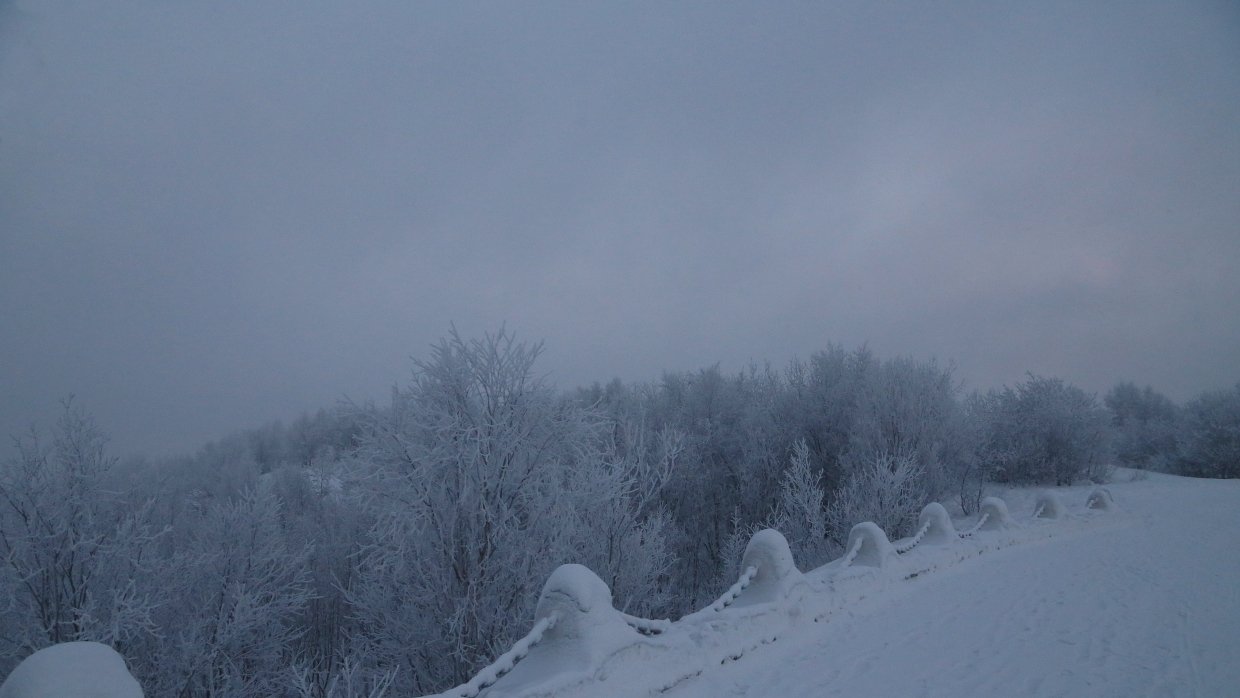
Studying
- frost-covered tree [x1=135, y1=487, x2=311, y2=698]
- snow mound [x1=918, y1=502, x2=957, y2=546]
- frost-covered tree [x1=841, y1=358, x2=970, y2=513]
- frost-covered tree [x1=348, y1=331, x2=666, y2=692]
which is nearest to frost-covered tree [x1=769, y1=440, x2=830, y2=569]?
frost-covered tree [x1=841, y1=358, x2=970, y2=513]

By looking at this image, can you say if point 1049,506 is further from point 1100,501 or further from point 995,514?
point 1100,501

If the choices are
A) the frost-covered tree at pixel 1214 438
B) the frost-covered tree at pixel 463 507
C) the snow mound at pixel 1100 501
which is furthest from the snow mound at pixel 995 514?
the frost-covered tree at pixel 1214 438

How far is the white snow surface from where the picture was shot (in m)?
4.46

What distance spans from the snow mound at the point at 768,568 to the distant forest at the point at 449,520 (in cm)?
322

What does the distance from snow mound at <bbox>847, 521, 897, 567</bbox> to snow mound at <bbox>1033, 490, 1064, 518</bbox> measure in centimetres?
677

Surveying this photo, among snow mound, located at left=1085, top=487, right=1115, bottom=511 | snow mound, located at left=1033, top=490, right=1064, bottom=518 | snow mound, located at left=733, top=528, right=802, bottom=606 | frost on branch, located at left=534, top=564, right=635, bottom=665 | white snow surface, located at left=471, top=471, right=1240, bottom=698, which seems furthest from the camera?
snow mound, located at left=1085, top=487, right=1115, bottom=511

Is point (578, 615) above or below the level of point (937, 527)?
above

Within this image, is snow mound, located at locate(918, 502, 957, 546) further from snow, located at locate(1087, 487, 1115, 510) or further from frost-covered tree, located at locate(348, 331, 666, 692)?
snow, located at locate(1087, 487, 1115, 510)

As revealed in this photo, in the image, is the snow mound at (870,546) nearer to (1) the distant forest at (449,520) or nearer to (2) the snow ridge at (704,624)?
(2) the snow ridge at (704,624)

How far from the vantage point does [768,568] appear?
19.6ft

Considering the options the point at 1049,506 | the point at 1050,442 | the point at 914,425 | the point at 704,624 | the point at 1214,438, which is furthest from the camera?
the point at 1214,438

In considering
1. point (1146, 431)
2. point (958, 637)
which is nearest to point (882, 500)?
point (958, 637)

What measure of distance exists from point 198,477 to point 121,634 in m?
22.5

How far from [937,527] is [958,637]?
3631mm
